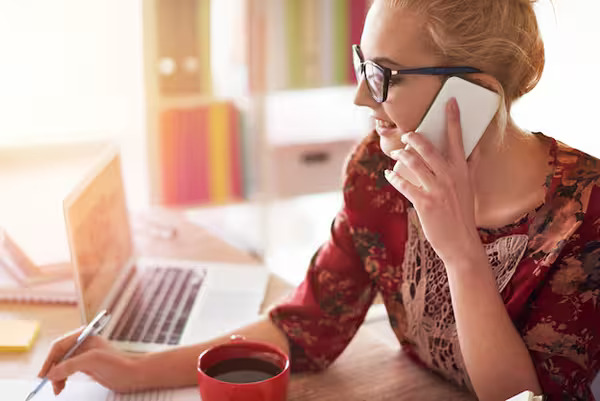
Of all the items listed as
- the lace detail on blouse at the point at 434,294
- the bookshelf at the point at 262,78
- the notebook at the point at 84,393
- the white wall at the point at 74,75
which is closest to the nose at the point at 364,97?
the lace detail on blouse at the point at 434,294

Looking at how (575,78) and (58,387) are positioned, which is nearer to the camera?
(58,387)

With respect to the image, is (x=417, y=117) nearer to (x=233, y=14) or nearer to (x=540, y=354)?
(x=540, y=354)

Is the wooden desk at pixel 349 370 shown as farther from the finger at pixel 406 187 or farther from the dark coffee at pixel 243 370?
the finger at pixel 406 187

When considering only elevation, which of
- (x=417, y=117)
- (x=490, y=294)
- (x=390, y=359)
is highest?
(x=417, y=117)

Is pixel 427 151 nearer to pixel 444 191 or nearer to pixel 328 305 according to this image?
pixel 444 191

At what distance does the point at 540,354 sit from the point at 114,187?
0.78m

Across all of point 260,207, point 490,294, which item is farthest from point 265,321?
point 260,207

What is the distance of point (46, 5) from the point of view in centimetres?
269

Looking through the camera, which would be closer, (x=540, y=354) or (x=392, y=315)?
(x=540, y=354)

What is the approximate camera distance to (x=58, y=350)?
1023 mm

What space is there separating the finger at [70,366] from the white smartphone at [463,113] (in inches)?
20.3

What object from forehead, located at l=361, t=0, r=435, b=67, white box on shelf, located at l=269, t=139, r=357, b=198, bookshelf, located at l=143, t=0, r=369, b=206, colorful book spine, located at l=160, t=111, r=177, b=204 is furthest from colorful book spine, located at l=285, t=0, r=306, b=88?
forehead, located at l=361, t=0, r=435, b=67

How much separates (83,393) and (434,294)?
0.54m

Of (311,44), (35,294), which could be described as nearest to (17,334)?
(35,294)
